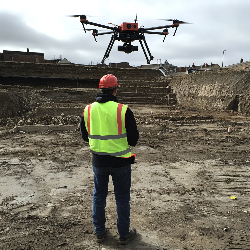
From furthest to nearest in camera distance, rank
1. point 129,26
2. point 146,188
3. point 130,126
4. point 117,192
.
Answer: point 129,26
point 146,188
point 117,192
point 130,126

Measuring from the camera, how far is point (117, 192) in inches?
108

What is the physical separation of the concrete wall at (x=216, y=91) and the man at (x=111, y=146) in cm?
1393

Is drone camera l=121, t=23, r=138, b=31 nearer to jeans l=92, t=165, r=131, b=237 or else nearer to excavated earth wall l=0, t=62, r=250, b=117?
excavated earth wall l=0, t=62, r=250, b=117

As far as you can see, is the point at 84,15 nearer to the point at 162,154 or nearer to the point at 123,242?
the point at 162,154

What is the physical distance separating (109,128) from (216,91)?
16.2 m

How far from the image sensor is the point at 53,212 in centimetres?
351

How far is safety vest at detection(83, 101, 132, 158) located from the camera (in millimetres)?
2617

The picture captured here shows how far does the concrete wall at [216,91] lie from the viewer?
15102 millimetres

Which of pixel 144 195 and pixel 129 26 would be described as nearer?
pixel 144 195

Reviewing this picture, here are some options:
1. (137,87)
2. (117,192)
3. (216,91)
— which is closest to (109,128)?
(117,192)

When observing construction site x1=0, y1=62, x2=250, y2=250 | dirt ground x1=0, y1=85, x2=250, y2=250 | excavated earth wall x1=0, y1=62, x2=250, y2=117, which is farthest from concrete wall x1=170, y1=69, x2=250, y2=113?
dirt ground x1=0, y1=85, x2=250, y2=250

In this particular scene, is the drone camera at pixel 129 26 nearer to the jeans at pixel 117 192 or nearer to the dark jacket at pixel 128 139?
the dark jacket at pixel 128 139

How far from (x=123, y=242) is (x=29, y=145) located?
18.9 ft

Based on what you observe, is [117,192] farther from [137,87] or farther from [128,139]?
[137,87]
